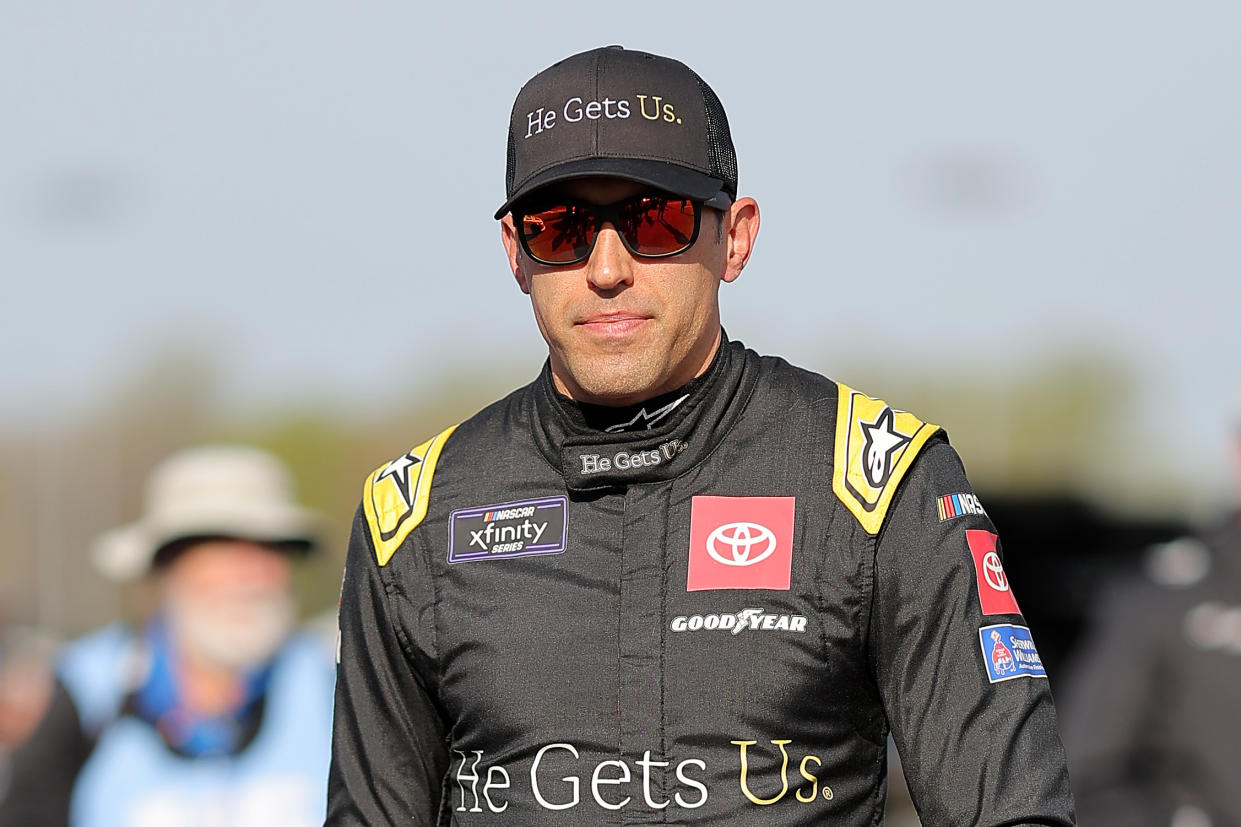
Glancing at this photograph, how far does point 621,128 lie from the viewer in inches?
123

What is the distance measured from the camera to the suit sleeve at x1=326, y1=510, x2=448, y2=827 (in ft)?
10.6

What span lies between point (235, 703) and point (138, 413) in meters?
52.0

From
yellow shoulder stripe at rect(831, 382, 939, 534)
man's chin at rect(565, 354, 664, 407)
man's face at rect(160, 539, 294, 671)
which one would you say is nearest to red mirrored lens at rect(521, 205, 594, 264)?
man's chin at rect(565, 354, 664, 407)

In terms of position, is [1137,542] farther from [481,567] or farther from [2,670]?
[481,567]

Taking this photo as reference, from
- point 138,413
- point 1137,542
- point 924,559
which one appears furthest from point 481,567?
point 138,413

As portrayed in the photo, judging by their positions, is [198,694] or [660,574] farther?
[198,694]

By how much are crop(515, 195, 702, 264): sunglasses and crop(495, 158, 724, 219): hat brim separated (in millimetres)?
24

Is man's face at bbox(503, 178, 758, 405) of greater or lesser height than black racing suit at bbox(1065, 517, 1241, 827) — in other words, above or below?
above

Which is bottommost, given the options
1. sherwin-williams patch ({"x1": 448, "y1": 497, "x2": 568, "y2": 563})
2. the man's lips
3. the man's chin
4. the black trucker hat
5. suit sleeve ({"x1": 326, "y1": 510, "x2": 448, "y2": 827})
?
suit sleeve ({"x1": 326, "y1": 510, "x2": 448, "y2": 827})

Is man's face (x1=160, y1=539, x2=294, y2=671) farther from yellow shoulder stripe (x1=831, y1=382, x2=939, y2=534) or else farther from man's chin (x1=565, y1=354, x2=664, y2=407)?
yellow shoulder stripe (x1=831, y1=382, x2=939, y2=534)

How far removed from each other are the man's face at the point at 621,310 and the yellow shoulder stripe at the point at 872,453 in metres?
0.27

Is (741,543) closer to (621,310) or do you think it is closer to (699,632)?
(699,632)

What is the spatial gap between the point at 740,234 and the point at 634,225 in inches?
11.4

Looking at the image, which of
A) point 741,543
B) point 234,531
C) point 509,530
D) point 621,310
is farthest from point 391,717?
point 234,531
